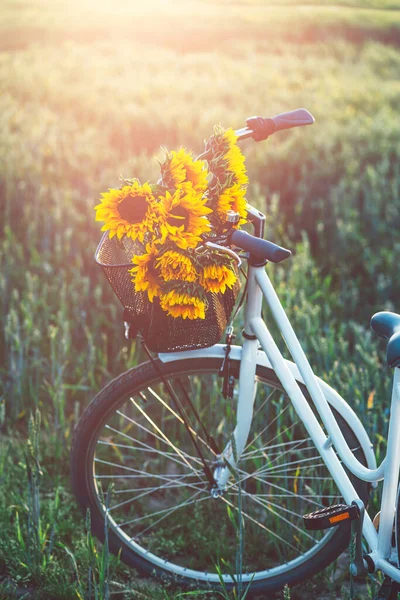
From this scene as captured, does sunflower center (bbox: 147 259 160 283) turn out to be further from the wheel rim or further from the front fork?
the wheel rim

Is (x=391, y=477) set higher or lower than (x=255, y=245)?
lower

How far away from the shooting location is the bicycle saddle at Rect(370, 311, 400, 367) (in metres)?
2.03

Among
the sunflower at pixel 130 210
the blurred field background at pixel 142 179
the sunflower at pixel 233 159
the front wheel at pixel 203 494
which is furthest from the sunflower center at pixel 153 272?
the blurred field background at pixel 142 179

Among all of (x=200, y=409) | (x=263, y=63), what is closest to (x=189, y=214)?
(x=200, y=409)

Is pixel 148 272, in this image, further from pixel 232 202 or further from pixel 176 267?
pixel 232 202

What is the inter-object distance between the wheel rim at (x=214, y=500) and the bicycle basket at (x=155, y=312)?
10.9 inches

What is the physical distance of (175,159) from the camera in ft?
6.48

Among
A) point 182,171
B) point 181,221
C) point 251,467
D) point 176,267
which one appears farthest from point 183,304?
point 251,467

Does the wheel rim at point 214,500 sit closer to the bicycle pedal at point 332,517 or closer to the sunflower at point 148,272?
the bicycle pedal at point 332,517

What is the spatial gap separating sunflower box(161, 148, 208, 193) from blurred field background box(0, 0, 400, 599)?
2.90ft

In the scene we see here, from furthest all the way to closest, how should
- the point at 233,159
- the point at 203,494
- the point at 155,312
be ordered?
the point at 203,494, the point at 155,312, the point at 233,159

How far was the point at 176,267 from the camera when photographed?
1982 millimetres

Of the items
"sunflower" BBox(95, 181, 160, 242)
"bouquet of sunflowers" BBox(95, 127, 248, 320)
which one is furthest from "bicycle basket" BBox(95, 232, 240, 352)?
"sunflower" BBox(95, 181, 160, 242)

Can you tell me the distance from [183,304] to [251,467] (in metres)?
1.33
